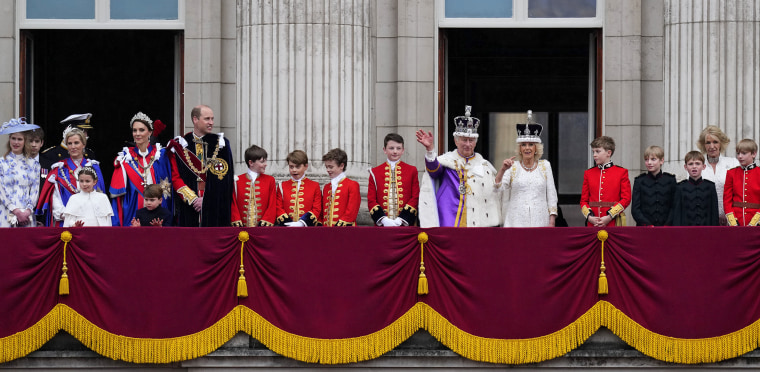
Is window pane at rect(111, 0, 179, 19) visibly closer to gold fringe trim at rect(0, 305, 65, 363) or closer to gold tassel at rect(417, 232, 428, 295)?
gold fringe trim at rect(0, 305, 65, 363)

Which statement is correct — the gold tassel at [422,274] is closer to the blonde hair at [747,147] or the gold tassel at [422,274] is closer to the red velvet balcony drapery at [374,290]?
the red velvet balcony drapery at [374,290]

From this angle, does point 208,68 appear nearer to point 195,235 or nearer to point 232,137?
point 232,137

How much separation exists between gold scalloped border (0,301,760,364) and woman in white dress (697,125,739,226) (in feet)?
7.37

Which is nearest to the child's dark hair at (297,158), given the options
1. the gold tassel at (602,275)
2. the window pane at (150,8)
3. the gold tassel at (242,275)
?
the gold tassel at (242,275)

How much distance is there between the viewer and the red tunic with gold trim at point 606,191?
14766 mm

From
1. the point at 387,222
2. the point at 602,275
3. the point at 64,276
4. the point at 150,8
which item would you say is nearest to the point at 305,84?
the point at 150,8

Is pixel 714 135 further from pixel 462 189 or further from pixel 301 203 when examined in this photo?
pixel 301 203

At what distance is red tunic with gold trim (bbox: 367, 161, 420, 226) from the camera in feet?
48.9

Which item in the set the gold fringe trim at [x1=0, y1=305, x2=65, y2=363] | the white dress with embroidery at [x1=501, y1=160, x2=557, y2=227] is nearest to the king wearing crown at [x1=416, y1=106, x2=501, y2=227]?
the white dress with embroidery at [x1=501, y1=160, x2=557, y2=227]

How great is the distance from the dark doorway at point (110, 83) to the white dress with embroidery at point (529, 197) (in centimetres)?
956

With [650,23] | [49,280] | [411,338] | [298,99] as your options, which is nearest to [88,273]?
[49,280]

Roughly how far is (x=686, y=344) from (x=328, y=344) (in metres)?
3.59

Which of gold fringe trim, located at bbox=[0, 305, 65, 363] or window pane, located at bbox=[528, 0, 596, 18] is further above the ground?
window pane, located at bbox=[528, 0, 596, 18]

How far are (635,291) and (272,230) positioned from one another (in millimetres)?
3734
